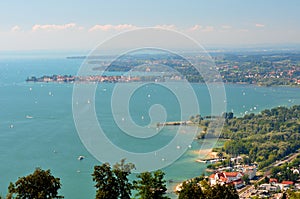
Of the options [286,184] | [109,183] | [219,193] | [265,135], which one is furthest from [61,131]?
[219,193]

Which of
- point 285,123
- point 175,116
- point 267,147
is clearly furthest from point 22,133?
point 285,123

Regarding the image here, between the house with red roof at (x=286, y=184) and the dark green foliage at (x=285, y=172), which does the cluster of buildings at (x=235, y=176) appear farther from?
the house with red roof at (x=286, y=184)

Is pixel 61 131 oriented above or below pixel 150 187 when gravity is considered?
above

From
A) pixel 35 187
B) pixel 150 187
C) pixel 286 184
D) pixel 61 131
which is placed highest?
pixel 61 131

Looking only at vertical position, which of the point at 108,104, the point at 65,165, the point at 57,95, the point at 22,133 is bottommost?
the point at 65,165

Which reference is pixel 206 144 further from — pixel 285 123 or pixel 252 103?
pixel 252 103

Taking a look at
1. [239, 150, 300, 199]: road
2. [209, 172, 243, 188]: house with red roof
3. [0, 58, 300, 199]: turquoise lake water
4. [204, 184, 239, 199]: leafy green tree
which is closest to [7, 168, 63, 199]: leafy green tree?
[204, 184, 239, 199]: leafy green tree

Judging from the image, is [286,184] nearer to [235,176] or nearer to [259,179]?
[259,179]

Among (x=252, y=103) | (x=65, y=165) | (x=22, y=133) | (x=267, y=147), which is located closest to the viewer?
(x=65, y=165)
